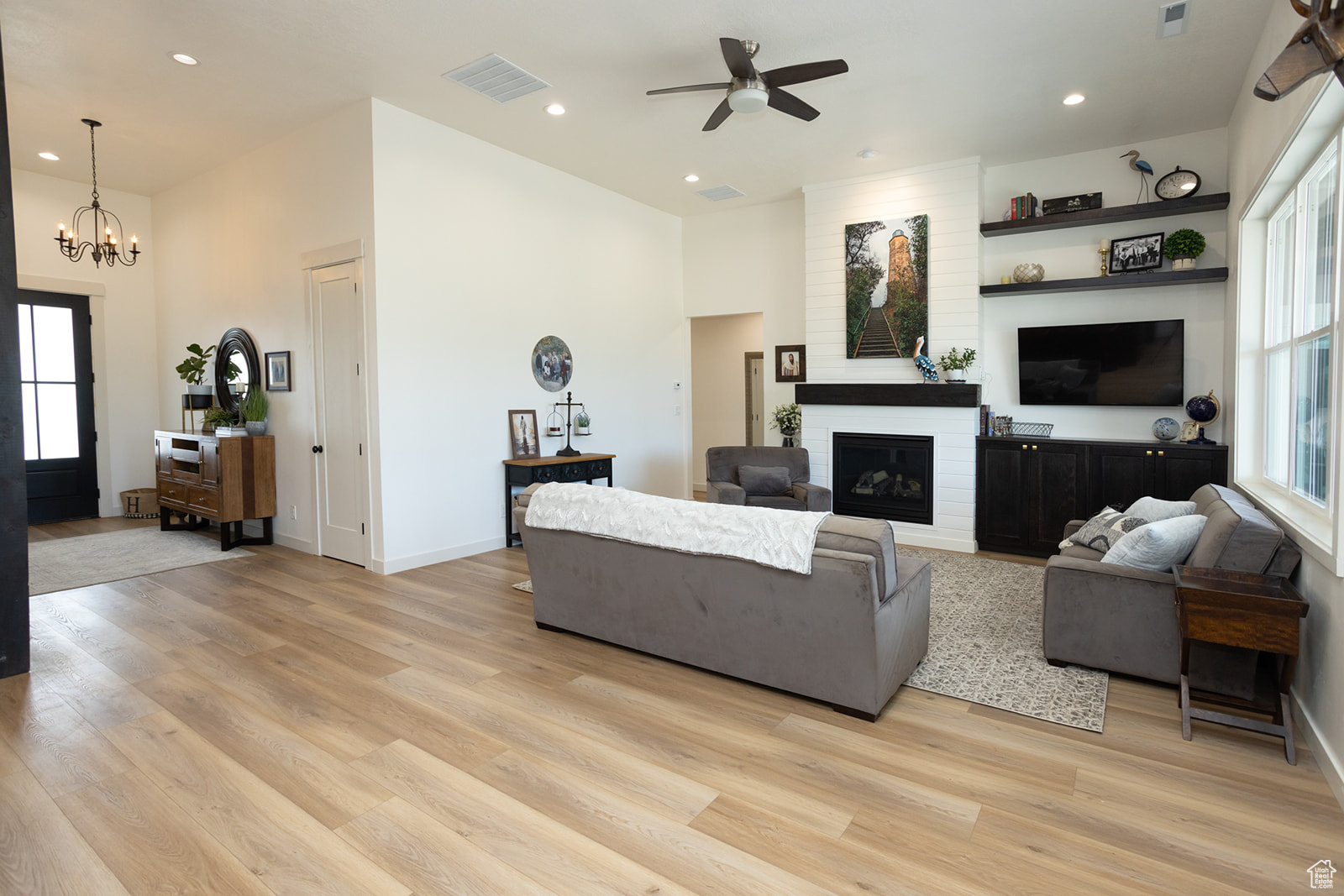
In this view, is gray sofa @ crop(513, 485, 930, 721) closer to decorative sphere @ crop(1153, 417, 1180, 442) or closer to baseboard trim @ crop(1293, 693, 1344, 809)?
baseboard trim @ crop(1293, 693, 1344, 809)

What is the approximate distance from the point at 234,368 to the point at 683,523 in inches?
207

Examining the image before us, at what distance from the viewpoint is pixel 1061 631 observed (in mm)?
3266

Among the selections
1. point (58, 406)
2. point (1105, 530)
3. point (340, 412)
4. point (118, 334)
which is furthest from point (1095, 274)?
point (58, 406)

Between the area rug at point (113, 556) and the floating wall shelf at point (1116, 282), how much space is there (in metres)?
6.90

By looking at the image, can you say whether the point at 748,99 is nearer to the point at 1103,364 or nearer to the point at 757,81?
the point at 757,81

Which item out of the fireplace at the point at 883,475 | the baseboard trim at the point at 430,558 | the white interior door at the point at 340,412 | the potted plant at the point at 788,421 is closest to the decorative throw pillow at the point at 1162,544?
the fireplace at the point at 883,475

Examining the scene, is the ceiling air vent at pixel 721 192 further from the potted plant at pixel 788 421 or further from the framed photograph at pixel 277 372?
the framed photograph at pixel 277 372

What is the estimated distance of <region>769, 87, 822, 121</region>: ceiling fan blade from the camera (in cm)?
392

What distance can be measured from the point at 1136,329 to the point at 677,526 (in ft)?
15.1

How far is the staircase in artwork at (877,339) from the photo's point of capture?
6262 millimetres

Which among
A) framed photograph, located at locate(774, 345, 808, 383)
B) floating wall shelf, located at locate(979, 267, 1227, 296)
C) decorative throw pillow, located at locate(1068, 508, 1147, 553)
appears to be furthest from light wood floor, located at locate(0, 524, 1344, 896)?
framed photograph, located at locate(774, 345, 808, 383)

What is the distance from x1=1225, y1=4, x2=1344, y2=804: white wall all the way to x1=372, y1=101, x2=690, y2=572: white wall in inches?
200

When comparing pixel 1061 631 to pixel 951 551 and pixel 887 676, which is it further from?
pixel 951 551

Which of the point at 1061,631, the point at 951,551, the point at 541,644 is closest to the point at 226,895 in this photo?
the point at 541,644
